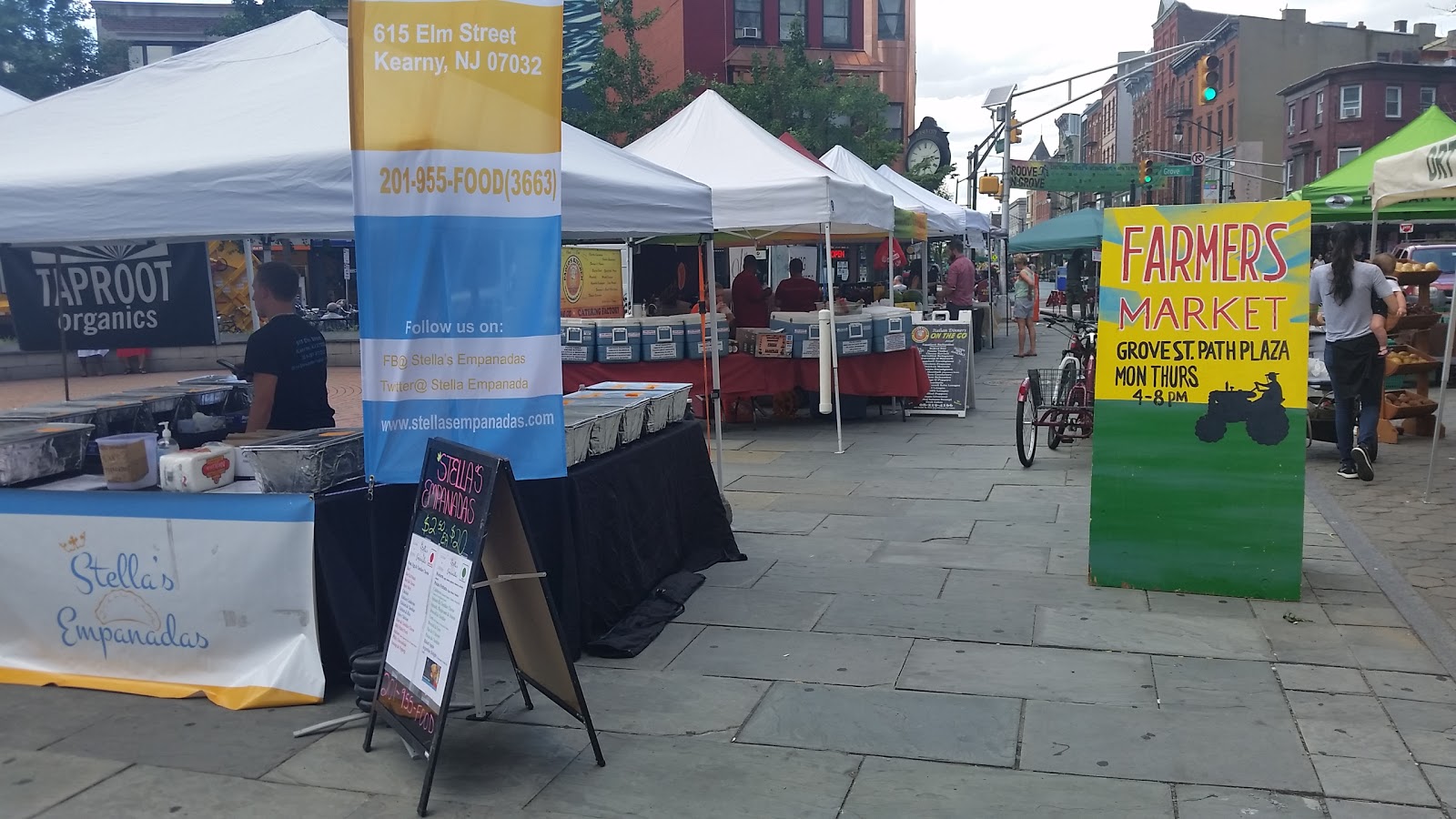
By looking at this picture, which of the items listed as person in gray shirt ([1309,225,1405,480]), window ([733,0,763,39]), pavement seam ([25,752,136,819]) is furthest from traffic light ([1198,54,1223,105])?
window ([733,0,763,39])

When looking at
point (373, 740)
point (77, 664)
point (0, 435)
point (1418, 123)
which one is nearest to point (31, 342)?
point (0, 435)

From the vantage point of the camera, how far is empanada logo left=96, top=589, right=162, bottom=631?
194 inches

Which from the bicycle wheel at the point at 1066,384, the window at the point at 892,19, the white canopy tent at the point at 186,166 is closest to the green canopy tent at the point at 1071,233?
the bicycle wheel at the point at 1066,384

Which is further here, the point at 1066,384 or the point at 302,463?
the point at 1066,384

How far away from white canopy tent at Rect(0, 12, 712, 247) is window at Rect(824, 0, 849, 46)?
35.5 meters

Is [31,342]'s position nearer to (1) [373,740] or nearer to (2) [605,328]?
(1) [373,740]

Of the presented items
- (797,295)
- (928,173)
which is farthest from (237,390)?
(928,173)

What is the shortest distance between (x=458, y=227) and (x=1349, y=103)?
61.1 m

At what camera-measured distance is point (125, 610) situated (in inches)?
195

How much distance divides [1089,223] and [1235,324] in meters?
5.57

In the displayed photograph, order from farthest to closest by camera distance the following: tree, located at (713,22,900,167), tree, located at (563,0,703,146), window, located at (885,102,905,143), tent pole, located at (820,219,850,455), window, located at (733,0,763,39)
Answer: window, located at (885,102,905,143) → window, located at (733,0,763,39) → tree, located at (713,22,900,167) → tree, located at (563,0,703,146) → tent pole, located at (820,219,850,455)

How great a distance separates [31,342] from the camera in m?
7.07

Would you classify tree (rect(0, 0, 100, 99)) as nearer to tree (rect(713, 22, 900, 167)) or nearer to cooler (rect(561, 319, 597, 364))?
tree (rect(713, 22, 900, 167))

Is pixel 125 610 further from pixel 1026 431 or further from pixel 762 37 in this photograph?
pixel 762 37
